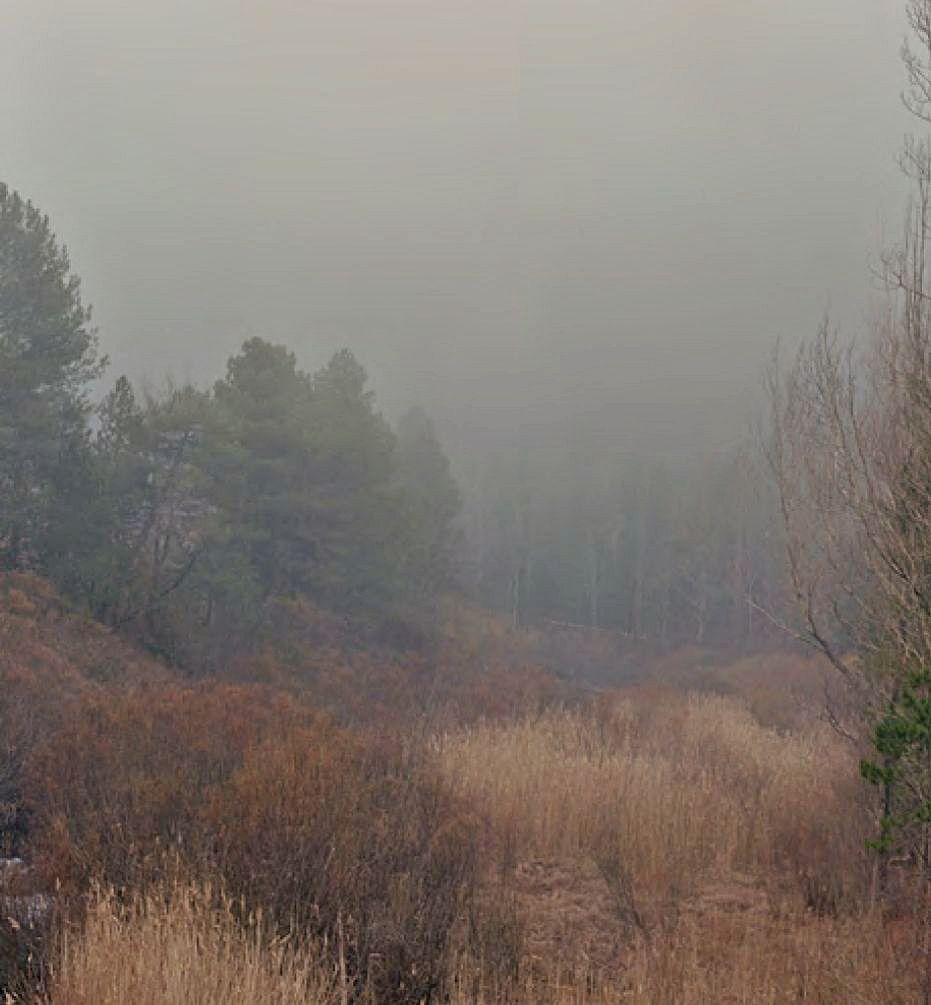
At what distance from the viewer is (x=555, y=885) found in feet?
22.9

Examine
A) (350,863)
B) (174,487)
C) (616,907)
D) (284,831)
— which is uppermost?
(174,487)

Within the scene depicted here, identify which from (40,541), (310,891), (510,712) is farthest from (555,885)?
(40,541)

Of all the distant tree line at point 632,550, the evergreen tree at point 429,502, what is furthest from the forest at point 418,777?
the distant tree line at point 632,550

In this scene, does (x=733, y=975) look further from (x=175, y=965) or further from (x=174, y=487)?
(x=174, y=487)

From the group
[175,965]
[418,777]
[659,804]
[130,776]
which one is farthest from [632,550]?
[175,965]

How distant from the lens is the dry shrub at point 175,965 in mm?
3594

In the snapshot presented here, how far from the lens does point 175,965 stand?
3627 mm

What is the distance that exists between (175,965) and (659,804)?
17.5 feet

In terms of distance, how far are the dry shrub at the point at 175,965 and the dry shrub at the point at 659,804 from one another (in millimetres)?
2995

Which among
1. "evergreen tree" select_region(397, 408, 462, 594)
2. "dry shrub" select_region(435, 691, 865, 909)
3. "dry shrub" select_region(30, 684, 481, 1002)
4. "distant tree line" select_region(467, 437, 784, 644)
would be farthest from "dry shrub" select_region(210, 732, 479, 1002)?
"distant tree line" select_region(467, 437, 784, 644)

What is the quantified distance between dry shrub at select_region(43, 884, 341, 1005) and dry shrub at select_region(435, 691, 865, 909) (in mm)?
2995

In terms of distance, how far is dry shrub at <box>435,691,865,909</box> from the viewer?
7.05 meters

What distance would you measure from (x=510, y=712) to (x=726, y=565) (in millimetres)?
37013

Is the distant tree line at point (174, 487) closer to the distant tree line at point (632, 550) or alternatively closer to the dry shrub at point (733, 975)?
the dry shrub at point (733, 975)
